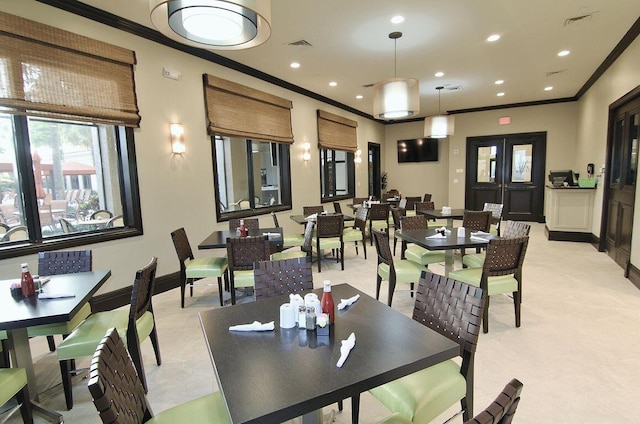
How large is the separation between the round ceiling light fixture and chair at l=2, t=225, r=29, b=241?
2.65 m

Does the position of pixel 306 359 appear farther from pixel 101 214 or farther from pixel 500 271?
pixel 101 214

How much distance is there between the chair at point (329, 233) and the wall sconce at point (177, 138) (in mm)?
2162

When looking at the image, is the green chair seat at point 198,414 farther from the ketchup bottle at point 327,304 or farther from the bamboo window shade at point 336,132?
the bamboo window shade at point 336,132

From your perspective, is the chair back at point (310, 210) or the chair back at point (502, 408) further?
the chair back at point (310, 210)

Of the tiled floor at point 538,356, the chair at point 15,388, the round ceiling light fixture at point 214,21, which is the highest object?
the round ceiling light fixture at point 214,21

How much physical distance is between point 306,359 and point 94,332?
5.53 feet

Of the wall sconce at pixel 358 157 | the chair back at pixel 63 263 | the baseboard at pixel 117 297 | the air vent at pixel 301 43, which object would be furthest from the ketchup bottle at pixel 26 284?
the wall sconce at pixel 358 157

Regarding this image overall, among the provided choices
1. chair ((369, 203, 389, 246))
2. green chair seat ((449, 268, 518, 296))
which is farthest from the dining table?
chair ((369, 203, 389, 246))

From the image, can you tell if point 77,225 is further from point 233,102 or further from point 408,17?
point 408,17

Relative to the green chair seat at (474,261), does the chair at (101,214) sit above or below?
above

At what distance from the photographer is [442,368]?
1751mm

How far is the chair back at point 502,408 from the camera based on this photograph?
2.42 feet

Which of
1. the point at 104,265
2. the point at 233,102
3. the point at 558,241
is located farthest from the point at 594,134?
the point at 104,265

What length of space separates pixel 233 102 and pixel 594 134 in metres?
6.94
